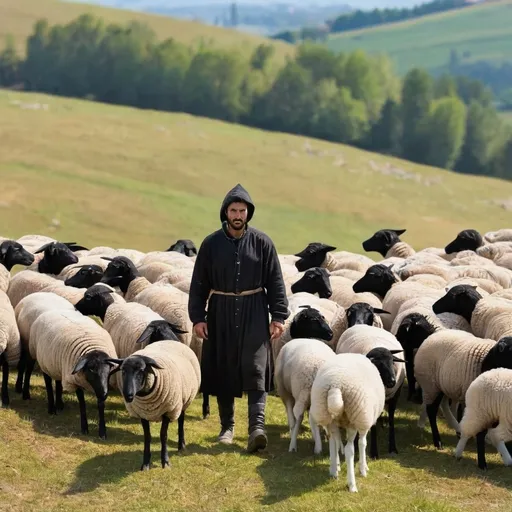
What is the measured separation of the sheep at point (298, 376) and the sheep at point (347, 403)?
0.55 metres

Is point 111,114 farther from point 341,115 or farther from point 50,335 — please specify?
point 50,335

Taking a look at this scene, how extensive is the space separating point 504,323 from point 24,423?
589 centimetres

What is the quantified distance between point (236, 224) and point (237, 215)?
0.11 meters

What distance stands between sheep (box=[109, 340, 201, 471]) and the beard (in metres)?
1.45

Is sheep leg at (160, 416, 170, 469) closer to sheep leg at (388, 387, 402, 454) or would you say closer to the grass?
the grass

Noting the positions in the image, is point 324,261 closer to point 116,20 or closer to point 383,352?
point 383,352

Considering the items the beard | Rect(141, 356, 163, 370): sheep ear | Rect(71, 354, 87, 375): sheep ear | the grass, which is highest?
the beard

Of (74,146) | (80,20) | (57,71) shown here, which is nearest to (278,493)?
(74,146)

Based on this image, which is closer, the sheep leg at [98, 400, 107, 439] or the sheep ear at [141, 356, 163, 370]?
the sheep ear at [141, 356, 163, 370]

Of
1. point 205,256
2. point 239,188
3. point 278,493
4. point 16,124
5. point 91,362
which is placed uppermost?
point 16,124

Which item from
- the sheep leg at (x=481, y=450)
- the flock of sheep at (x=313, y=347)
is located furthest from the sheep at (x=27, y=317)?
the sheep leg at (x=481, y=450)

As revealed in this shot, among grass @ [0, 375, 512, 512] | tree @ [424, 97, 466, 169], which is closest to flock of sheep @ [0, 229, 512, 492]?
grass @ [0, 375, 512, 512]

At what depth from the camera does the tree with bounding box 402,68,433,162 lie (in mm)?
84500

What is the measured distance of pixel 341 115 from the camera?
84.4 metres
